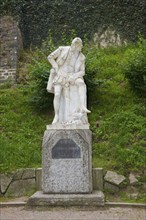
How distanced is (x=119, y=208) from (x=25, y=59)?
10723 mm

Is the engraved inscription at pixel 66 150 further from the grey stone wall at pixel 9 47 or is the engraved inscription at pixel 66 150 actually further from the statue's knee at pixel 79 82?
the grey stone wall at pixel 9 47

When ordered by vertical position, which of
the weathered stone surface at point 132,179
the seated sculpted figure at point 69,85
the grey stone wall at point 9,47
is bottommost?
the weathered stone surface at point 132,179

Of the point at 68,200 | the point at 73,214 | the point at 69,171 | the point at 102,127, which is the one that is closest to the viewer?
the point at 73,214

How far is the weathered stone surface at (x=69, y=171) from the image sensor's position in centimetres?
704

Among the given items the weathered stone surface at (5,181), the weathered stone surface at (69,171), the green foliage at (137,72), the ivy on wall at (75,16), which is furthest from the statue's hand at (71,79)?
the ivy on wall at (75,16)

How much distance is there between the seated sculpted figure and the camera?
7.54 meters

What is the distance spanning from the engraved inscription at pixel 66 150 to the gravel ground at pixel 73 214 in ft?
3.48

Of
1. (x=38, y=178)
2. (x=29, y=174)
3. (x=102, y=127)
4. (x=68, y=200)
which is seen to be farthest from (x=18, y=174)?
(x=102, y=127)

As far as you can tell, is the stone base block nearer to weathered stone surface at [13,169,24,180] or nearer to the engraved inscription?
the engraved inscription

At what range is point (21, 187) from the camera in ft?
26.5

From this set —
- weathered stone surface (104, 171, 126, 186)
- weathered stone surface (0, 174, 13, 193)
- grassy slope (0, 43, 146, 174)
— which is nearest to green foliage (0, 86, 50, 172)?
grassy slope (0, 43, 146, 174)

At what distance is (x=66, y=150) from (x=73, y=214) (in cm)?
140

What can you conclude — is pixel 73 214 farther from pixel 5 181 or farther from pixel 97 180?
pixel 5 181

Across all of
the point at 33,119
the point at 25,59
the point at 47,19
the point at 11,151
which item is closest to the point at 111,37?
the point at 47,19
